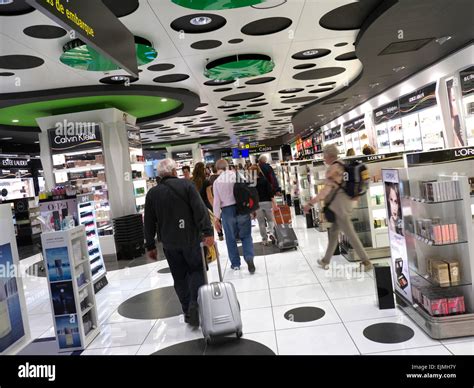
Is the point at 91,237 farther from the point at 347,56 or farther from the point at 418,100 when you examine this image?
the point at 418,100

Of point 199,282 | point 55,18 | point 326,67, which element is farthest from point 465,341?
point 326,67

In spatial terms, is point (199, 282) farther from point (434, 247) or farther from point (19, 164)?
point (19, 164)

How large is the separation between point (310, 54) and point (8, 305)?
6.41 metres

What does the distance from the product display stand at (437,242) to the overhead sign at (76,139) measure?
680 centimetres

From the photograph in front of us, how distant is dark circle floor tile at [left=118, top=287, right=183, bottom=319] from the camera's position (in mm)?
4422

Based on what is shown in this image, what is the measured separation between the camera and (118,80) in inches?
300

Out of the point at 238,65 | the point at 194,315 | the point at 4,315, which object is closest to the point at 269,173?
the point at 238,65

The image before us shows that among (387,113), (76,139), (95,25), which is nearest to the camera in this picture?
(95,25)

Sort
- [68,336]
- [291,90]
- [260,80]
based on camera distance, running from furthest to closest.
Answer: [291,90]
[260,80]
[68,336]

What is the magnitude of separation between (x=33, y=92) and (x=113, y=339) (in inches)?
232

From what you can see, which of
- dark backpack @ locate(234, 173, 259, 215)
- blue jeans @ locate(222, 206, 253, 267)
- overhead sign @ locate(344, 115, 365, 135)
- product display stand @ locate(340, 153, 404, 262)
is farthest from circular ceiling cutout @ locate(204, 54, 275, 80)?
overhead sign @ locate(344, 115, 365, 135)

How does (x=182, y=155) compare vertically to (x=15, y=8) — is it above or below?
below

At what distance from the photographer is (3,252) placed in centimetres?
377

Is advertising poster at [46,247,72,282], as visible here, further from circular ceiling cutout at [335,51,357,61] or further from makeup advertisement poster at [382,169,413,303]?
circular ceiling cutout at [335,51,357,61]
